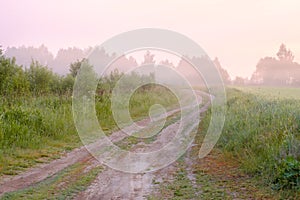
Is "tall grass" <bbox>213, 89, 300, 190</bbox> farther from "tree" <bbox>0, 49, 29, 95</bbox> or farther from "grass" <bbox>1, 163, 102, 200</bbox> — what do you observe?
"tree" <bbox>0, 49, 29, 95</bbox>

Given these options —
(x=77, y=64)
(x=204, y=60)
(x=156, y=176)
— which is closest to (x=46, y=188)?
(x=156, y=176)

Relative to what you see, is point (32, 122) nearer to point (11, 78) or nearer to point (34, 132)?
point (34, 132)

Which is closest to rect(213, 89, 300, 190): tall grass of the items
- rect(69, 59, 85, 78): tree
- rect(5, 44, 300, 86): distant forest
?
rect(69, 59, 85, 78): tree

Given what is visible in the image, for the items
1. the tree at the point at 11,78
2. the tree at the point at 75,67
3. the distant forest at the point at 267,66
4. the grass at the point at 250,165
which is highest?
the distant forest at the point at 267,66

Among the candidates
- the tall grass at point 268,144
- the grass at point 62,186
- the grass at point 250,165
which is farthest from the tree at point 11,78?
the tall grass at point 268,144

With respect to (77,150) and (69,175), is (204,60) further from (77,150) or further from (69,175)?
(69,175)

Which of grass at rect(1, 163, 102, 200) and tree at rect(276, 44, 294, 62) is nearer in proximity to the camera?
grass at rect(1, 163, 102, 200)

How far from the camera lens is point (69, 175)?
5.91m

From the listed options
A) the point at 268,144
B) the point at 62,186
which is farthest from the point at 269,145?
the point at 62,186

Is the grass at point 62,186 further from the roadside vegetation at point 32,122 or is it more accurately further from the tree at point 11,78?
the tree at point 11,78

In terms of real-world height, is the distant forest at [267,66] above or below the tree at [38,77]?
above

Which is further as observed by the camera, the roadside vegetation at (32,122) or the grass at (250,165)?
the roadside vegetation at (32,122)

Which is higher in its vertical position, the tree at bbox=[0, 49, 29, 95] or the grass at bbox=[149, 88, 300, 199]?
the tree at bbox=[0, 49, 29, 95]

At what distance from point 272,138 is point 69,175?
163 inches
